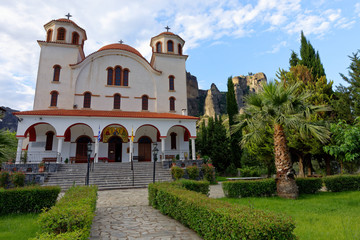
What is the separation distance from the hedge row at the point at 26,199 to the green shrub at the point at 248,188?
282 inches

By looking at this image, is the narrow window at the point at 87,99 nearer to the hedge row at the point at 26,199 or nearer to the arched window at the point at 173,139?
the arched window at the point at 173,139

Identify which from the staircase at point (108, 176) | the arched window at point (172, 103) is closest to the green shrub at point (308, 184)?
the staircase at point (108, 176)

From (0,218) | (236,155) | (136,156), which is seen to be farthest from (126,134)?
(0,218)

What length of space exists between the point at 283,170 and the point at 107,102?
17803 mm

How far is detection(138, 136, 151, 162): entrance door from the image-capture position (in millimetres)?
21702

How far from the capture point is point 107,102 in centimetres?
2223

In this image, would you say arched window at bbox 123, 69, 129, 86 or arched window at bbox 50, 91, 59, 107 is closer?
arched window at bbox 50, 91, 59, 107

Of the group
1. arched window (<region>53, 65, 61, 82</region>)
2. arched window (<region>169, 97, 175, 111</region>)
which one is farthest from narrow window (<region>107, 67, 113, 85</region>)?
arched window (<region>169, 97, 175, 111</region>)

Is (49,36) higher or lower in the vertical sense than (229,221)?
higher

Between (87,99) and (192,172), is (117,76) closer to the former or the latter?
(87,99)

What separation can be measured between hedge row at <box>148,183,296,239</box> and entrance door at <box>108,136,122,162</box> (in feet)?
53.2

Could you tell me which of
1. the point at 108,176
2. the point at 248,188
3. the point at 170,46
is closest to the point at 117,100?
the point at 170,46

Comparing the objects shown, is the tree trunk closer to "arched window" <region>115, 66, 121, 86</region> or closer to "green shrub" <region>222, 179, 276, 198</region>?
"green shrub" <region>222, 179, 276, 198</region>

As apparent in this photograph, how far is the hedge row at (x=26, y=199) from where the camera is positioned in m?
7.30
